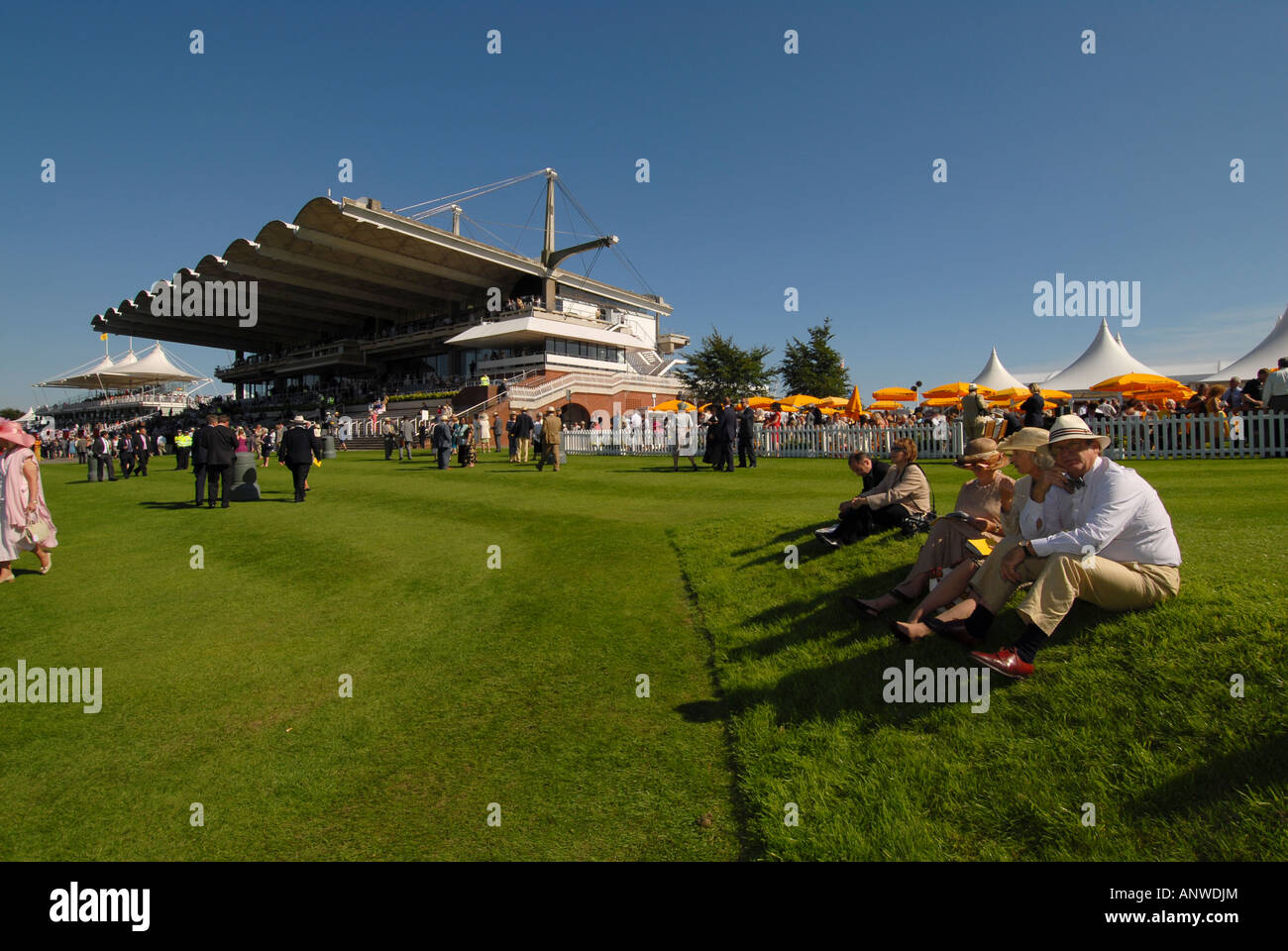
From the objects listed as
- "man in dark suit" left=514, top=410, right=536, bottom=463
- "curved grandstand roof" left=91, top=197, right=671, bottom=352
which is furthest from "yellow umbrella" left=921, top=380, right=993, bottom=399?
"curved grandstand roof" left=91, top=197, right=671, bottom=352

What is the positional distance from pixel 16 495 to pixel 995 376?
41.7m

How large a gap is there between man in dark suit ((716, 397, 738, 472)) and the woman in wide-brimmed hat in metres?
12.1

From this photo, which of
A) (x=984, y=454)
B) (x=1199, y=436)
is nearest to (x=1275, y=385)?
(x=1199, y=436)

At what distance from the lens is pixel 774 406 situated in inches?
1204

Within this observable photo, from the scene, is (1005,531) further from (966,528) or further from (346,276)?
(346,276)

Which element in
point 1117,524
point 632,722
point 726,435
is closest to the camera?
point 1117,524

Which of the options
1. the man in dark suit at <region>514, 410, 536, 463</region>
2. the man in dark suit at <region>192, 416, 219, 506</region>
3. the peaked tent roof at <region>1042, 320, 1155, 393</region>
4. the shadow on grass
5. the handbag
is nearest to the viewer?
the shadow on grass

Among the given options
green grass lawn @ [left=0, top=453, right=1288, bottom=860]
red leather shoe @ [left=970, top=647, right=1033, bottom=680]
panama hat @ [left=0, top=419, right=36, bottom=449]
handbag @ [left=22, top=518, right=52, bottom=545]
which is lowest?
green grass lawn @ [left=0, top=453, right=1288, bottom=860]

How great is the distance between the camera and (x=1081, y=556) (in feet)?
13.9

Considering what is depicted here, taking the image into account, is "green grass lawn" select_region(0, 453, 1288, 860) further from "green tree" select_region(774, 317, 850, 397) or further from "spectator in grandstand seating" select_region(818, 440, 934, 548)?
"green tree" select_region(774, 317, 850, 397)

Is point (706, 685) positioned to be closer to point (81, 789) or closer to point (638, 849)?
point (638, 849)

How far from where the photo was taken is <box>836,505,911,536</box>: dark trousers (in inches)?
288
